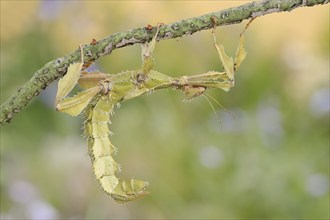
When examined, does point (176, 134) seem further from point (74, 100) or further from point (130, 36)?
point (130, 36)

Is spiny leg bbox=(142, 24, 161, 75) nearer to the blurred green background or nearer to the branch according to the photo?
the branch

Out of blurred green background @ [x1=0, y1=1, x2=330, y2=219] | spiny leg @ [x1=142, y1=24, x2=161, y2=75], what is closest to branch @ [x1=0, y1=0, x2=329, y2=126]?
spiny leg @ [x1=142, y1=24, x2=161, y2=75]

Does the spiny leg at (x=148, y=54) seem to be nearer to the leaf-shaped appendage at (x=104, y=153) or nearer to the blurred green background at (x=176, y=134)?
the leaf-shaped appendage at (x=104, y=153)

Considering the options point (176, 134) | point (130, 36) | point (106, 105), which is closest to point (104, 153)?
point (106, 105)

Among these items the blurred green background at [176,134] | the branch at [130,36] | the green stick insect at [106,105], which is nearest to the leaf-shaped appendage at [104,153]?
the green stick insect at [106,105]

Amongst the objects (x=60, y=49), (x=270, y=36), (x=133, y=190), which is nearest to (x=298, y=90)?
(x=270, y=36)

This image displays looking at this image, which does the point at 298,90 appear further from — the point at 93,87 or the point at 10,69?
the point at 93,87
